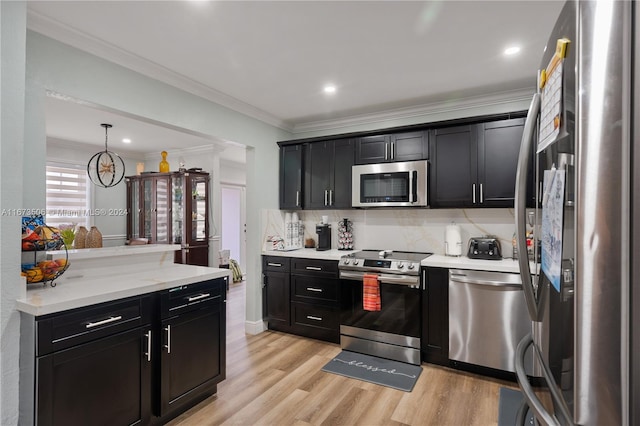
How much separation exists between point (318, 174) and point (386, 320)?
6.07 ft

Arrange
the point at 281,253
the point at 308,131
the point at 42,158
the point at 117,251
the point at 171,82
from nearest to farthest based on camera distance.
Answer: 1. the point at 42,158
2. the point at 117,251
3. the point at 171,82
4. the point at 281,253
5. the point at 308,131

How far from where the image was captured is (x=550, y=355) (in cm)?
80

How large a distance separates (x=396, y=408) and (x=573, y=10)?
249 cm

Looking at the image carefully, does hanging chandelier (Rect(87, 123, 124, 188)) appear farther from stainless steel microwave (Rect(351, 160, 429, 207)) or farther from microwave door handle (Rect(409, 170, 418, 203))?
microwave door handle (Rect(409, 170, 418, 203))

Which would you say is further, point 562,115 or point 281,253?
point 281,253

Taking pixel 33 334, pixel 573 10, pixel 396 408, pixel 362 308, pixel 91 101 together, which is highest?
pixel 91 101

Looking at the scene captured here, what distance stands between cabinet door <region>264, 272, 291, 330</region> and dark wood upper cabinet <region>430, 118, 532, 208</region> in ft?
6.13

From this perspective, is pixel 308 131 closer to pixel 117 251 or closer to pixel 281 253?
pixel 281 253

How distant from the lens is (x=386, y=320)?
10.5ft

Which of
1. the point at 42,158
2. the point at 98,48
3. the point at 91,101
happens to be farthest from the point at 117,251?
the point at 98,48

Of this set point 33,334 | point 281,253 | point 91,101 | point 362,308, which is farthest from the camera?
point 281,253

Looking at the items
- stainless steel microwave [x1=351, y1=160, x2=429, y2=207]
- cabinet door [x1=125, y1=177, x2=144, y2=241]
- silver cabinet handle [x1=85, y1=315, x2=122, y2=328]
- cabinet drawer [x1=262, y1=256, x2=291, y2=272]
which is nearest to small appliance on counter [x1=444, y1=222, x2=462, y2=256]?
stainless steel microwave [x1=351, y1=160, x2=429, y2=207]

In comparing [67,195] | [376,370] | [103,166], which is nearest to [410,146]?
[376,370]

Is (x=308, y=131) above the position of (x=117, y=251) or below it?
above
